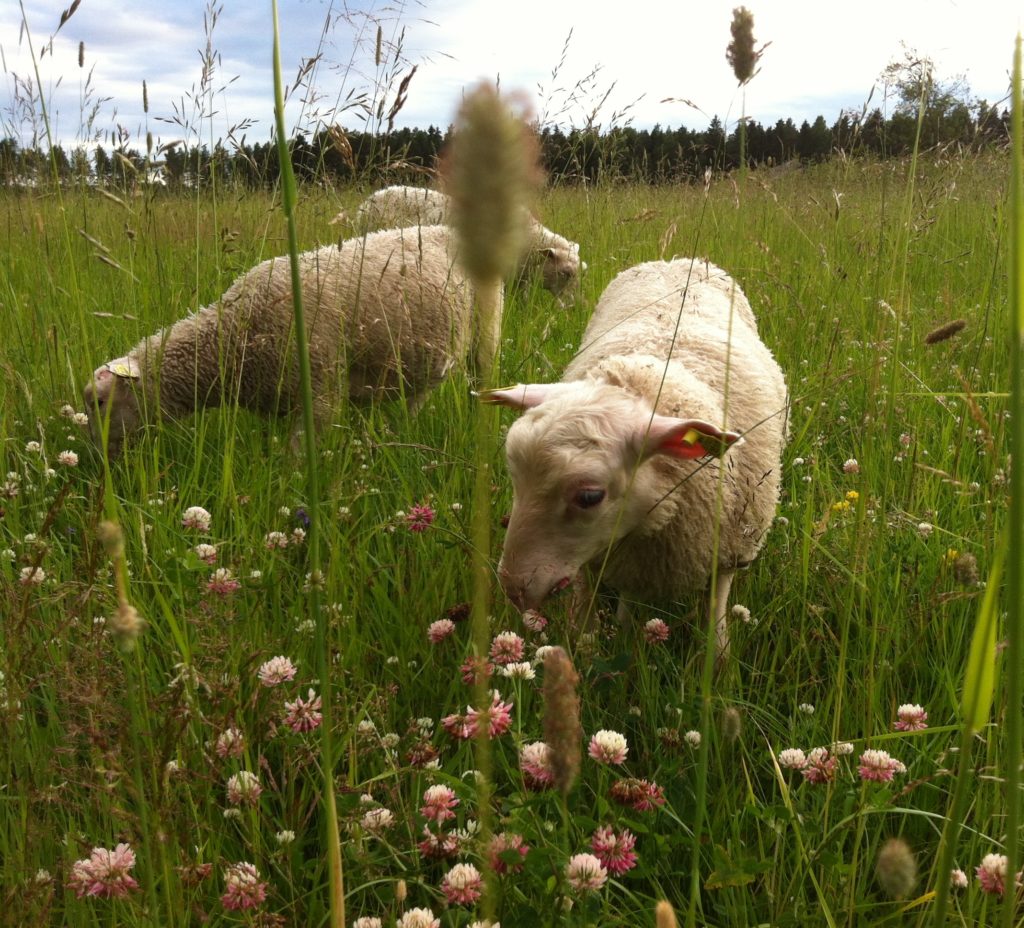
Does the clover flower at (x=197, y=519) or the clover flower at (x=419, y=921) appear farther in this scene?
the clover flower at (x=197, y=519)

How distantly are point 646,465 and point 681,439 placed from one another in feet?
0.66

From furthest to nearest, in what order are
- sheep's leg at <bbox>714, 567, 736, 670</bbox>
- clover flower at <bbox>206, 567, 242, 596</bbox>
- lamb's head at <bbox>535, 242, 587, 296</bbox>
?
lamb's head at <bbox>535, 242, 587, 296</bbox> → sheep's leg at <bbox>714, 567, 736, 670</bbox> → clover flower at <bbox>206, 567, 242, 596</bbox>

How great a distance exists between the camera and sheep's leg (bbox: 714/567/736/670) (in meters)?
2.29

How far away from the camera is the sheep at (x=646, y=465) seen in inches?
87.7

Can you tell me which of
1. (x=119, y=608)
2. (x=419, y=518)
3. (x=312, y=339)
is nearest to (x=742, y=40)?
(x=119, y=608)

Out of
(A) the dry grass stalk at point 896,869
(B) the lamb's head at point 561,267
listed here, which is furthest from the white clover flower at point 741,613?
(B) the lamb's head at point 561,267

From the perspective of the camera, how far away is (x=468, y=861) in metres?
1.45

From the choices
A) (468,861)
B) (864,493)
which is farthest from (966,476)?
(468,861)

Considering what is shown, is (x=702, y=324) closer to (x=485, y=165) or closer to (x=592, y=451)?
(x=592, y=451)

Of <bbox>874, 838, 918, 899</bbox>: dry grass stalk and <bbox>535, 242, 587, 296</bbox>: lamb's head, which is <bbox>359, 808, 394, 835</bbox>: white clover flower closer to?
<bbox>874, 838, 918, 899</bbox>: dry grass stalk

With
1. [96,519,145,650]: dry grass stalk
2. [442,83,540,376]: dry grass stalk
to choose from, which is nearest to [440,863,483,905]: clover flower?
[96,519,145,650]: dry grass stalk

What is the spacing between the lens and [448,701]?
1.96 meters

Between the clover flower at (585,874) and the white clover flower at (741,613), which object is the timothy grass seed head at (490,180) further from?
the white clover flower at (741,613)

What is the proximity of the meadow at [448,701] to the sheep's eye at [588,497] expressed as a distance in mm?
357
